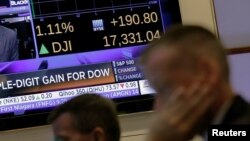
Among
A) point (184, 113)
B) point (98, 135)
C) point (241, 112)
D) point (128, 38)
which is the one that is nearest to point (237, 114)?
point (241, 112)

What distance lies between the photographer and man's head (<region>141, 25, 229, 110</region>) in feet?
3.17

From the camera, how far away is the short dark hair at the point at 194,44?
98cm

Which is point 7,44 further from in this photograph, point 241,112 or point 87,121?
point 241,112

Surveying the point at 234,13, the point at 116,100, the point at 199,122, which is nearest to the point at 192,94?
the point at 199,122

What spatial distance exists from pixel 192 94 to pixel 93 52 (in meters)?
2.05

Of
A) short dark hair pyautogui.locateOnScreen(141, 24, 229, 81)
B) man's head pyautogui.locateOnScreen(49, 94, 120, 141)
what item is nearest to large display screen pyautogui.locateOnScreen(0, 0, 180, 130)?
man's head pyautogui.locateOnScreen(49, 94, 120, 141)

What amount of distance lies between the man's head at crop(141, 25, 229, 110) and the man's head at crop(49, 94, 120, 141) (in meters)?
0.90

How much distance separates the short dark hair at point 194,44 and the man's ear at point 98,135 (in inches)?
34.9

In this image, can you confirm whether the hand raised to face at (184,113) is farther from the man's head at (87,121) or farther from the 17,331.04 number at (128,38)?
the 17,331.04 number at (128,38)

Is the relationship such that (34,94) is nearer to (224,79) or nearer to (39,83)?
(39,83)

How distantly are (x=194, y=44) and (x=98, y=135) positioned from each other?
977 mm

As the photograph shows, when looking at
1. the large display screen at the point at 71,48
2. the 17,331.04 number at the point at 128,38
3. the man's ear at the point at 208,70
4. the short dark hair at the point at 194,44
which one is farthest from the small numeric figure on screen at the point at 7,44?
the man's ear at the point at 208,70

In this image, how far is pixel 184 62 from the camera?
3.16 feet

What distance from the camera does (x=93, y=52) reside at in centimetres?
300
